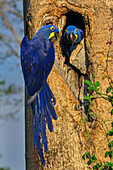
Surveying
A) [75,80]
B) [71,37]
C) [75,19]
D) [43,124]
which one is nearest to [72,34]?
[71,37]

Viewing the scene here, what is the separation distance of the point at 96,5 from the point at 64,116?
85cm

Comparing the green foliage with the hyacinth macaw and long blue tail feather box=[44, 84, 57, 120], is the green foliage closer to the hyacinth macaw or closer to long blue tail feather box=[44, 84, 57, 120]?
long blue tail feather box=[44, 84, 57, 120]

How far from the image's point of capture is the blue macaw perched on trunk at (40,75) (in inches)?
64.4

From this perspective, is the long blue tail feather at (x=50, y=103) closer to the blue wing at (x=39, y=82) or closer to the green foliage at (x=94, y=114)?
the blue wing at (x=39, y=82)

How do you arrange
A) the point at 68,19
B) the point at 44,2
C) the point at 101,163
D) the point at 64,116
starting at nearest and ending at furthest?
the point at 101,163
the point at 64,116
the point at 44,2
the point at 68,19

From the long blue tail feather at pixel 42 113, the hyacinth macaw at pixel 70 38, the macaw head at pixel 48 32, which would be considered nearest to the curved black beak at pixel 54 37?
the macaw head at pixel 48 32

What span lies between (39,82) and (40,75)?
0.05 metres

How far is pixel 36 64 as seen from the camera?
1.69m

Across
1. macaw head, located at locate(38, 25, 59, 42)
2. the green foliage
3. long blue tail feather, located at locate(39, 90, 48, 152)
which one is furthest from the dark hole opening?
long blue tail feather, located at locate(39, 90, 48, 152)

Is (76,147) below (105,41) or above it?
below

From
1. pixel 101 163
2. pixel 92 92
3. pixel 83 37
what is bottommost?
pixel 101 163

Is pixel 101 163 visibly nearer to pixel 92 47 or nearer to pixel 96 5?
pixel 92 47

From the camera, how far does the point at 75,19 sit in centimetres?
197

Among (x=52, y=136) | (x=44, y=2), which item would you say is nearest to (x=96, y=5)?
(x=44, y=2)
